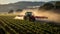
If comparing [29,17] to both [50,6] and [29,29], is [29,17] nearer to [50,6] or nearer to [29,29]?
[50,6]

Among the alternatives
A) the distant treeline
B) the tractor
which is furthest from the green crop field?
the distant treeline

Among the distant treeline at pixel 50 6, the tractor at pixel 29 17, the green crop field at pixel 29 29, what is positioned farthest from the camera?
the tractor at pixel 29 17

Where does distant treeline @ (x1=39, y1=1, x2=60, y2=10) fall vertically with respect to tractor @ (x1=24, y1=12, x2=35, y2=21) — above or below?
above

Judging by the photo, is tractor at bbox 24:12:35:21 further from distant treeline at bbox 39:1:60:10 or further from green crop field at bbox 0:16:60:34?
distant treeline at bbox 39:1:60:10

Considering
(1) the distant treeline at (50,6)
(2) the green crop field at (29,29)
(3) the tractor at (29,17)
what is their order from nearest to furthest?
(2) the green crop field at (29,29)
(1) the distant treeline at (50,6)
(3) the tractor at (29,17)

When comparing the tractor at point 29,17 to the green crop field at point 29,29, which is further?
the tractor at point 29,17

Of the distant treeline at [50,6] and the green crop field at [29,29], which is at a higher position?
the distant treeline at [50,6]

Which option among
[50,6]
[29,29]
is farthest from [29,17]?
[29,29]

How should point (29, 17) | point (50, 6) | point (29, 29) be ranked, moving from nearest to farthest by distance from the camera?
point (29, 29) < point (50, 6) < point (29, 17)

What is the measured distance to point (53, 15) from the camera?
22.4 feet

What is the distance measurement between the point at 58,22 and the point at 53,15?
763 millimetres

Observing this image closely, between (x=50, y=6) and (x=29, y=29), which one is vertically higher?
(x=50, y=6)

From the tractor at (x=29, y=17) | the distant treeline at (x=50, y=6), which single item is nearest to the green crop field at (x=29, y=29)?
the tractor at (x=29, y=17)

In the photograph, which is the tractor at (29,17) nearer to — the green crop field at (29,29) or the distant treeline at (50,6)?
the green crop field at (29,29)
